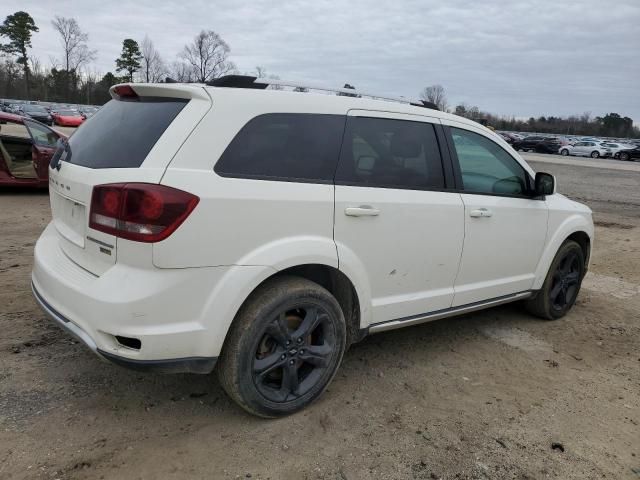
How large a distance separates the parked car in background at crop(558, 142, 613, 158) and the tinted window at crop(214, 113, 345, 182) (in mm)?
50782

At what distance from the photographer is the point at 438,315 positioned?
151 inches

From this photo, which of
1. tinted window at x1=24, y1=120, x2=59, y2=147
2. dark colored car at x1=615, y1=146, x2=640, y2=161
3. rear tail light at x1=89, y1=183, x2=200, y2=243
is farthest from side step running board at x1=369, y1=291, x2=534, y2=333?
dark colored car at x1=615, y1=146, x2=640, y2=161

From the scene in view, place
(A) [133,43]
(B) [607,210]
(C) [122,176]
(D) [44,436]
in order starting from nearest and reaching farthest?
(C) [122,176], (D) [44,436], (B) [607,210], (A) [133,43]

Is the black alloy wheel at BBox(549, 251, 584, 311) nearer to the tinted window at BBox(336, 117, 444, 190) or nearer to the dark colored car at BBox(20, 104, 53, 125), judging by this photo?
the tinted window at BBox(336, 117, 444, 190)

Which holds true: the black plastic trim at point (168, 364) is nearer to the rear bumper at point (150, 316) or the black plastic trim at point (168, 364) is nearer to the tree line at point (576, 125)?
the rear bumper at point (150, 316)

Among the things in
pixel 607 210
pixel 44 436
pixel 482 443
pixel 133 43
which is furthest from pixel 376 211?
pixel 133 43

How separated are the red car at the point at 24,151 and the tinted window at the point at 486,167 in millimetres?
8079

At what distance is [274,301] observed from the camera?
9.35ft

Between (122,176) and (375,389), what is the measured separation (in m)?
2.04

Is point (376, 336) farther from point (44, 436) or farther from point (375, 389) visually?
point (44, 436)

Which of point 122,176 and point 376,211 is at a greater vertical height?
point 122,176

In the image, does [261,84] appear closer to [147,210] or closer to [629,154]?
[147,210]

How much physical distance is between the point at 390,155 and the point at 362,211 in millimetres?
536

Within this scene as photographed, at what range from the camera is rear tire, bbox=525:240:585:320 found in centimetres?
483
